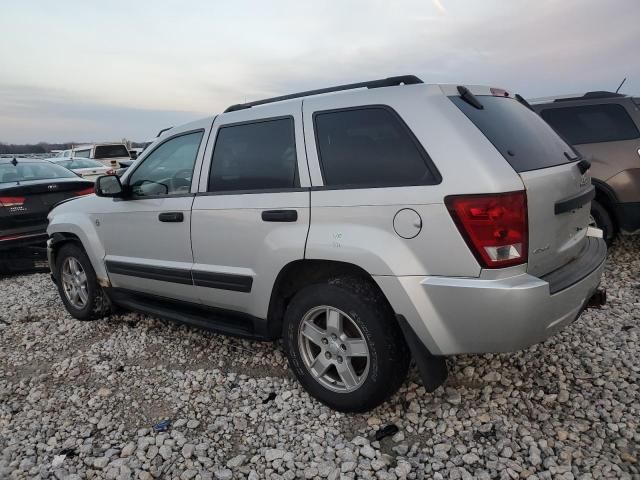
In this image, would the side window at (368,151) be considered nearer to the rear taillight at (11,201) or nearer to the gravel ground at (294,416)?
the gravel ground at (294,416)

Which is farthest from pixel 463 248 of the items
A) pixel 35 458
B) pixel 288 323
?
pixel 35 458

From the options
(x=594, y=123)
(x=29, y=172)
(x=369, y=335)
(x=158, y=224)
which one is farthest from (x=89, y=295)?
(x=594, y=123)

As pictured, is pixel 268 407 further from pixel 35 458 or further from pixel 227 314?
pixel 35 458

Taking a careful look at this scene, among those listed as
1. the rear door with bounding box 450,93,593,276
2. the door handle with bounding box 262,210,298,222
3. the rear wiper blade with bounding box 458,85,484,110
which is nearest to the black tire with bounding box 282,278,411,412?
the door handle with bounding box 262,210,298,222

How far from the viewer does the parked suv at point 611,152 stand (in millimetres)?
4996

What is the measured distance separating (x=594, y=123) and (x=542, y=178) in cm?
384

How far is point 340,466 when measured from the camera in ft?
7.63

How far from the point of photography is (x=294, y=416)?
2.74 meters

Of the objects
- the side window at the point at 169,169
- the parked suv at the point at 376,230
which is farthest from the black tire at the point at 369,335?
the side window at the point at 169,169

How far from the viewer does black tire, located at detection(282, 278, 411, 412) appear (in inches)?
95.8

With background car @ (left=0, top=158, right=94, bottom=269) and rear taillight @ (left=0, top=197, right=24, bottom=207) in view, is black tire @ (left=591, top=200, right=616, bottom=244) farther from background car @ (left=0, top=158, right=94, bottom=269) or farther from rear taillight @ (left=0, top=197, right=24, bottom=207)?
rear taillight @ (left=0, top=197, right=24, bottom=207)

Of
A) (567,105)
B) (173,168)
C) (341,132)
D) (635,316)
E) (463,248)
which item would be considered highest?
(567,105)

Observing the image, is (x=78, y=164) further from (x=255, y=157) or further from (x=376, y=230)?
(x=376, y=230)

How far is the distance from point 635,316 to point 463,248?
2634 millimetres
